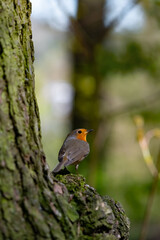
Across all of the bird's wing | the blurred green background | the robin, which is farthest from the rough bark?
the blurred green background

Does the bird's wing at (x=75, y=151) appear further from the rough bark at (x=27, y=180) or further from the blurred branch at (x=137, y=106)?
the blurred branch at (x=137, y=106)

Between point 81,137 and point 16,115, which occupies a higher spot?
point 81,137

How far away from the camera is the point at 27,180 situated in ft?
5.06

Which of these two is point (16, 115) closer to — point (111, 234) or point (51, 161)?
point (111, 234)

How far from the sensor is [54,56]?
16.3 meters

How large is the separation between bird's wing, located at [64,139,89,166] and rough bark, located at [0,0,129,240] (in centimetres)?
121

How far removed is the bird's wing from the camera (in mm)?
3093

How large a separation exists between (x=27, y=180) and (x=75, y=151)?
171 cm

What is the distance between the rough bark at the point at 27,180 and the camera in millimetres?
1480

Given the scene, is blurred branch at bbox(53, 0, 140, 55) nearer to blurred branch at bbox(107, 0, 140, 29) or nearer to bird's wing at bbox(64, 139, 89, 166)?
blurred branch at bbox(107, 0, 140, 29)

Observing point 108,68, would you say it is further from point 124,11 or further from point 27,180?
point 27,180

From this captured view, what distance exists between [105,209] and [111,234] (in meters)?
0.13

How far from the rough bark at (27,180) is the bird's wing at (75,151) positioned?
3.97 feet

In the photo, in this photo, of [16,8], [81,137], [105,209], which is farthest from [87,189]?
[81,137]
